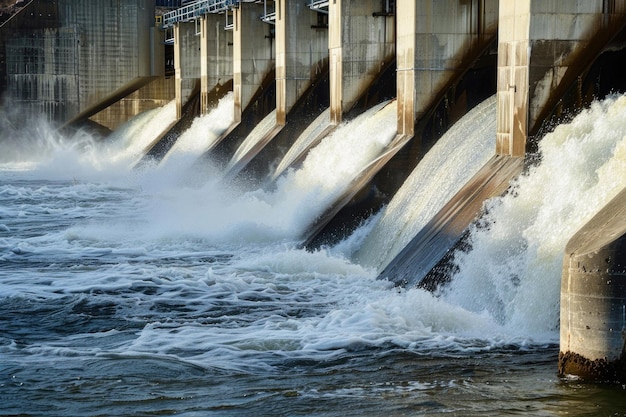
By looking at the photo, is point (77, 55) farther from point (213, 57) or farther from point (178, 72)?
point (213, 57)

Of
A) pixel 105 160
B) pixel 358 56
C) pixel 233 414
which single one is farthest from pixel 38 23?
pixel 233 414

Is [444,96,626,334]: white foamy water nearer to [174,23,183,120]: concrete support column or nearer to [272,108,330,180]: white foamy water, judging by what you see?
[272,108,330,180]: white foamy water

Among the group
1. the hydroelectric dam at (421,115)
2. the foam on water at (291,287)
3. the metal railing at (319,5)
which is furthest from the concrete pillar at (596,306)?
the metal railing at (319,5)

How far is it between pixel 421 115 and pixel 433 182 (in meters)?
2.79

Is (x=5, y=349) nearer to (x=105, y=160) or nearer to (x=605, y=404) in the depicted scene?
(x=605, y=404)

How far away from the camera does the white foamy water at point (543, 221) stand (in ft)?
36.7

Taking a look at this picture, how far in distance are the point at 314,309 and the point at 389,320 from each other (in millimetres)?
1394

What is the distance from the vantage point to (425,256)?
539 inches

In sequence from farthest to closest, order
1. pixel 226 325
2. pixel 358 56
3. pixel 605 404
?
pixel 358 56 → pixel 226 325 → pixel 605 404

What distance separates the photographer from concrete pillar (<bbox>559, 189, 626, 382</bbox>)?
8.62 m

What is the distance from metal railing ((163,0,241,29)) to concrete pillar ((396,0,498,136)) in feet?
41.4

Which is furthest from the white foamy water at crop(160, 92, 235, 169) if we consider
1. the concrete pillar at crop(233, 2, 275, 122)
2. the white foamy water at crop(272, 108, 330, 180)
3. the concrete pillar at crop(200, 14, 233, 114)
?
the white foamy water at crop(272, 108, 330, 180)

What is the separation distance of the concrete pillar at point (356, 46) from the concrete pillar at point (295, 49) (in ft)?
11.8

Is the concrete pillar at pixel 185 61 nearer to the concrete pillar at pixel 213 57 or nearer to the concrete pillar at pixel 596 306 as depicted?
the concrete pillar at pixel 213 57
